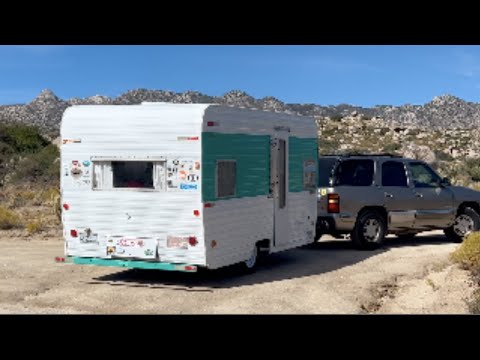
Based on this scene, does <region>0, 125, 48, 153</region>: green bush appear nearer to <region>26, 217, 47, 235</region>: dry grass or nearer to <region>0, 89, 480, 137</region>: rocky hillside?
<region>0, 89, 480, 137</region>: rocky hillside

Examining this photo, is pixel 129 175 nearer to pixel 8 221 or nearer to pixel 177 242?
pixel 177 242

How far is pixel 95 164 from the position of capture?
37.5 ft

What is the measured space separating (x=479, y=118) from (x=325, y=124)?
110ft

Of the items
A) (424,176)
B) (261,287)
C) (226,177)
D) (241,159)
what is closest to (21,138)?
(424,176)

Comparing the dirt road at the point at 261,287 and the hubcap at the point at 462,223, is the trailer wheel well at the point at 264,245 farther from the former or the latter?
the hubcap at the point at 462,223

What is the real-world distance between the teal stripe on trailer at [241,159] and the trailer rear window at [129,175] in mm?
681

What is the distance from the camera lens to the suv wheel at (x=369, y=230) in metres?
14.8

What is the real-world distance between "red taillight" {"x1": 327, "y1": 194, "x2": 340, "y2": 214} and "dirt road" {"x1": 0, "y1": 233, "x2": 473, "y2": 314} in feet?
2.76

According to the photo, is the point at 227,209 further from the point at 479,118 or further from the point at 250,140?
the point at 479,118

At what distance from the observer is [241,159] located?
38.0 ft

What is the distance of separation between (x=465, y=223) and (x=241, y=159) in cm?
691

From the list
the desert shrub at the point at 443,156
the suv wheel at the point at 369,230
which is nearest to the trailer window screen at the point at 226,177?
the suv wheel at the point at 369,230
